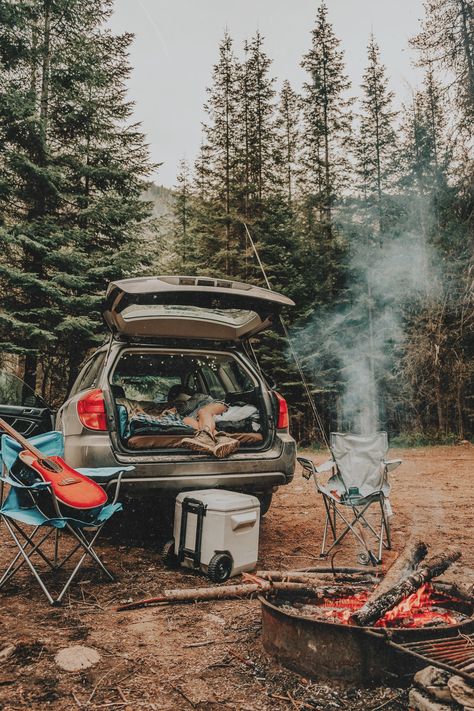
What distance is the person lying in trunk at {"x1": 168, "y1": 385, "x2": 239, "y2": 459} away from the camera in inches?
140

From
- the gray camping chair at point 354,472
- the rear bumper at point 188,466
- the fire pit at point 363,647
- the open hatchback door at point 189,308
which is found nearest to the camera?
the fire pit at point 363,647

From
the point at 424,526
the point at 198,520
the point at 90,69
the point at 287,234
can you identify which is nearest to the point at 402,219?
the point at 287,234

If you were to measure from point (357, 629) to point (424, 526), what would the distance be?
3.03 meters

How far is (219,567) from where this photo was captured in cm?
299

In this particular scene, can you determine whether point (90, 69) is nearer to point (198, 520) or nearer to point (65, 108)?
point (65, 108)

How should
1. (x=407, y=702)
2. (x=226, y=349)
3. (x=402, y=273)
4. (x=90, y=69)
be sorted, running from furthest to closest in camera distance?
(x=402, y=273), (x=90, y=69), (x=226, y=349), (x=407, y=702)

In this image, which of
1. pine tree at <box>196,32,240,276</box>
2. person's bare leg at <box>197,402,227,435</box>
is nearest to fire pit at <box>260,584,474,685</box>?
person's bare leg at <box>197,402,227,435</box>

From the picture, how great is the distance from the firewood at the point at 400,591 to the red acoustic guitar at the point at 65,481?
157 centimetres

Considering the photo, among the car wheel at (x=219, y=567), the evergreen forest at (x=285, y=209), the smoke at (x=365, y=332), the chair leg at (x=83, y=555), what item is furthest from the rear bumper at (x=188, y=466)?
the smoke at (x=365, y=332)

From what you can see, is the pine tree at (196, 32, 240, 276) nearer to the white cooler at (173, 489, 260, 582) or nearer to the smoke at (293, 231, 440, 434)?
the smoke at (293, 231, 440, 434)

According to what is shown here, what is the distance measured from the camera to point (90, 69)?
11.1m

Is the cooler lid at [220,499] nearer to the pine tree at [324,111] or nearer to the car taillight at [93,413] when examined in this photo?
the car taillight at [93,413]

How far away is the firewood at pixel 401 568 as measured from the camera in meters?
2.09

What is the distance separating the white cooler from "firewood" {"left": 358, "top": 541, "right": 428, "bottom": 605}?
1065mm
